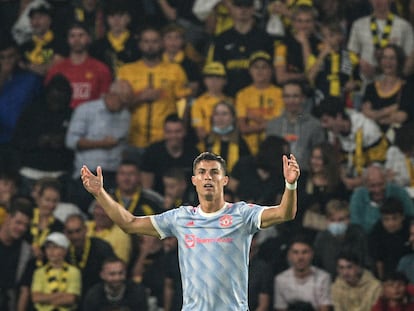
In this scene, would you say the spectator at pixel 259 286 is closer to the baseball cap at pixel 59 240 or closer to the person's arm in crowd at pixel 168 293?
the person's arm in crowd at pixel 168 293

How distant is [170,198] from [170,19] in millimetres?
3335

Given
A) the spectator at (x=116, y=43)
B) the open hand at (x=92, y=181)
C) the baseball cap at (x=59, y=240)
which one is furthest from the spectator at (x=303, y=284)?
the open hand at (x=92, y=181)

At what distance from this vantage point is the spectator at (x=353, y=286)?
1603cm

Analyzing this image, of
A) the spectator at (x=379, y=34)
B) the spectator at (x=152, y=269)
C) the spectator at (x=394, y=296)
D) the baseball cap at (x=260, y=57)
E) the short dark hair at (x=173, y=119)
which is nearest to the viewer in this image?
the spectator at (x=394, y=296)

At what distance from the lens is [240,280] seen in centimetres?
1208

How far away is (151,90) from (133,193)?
1608mm

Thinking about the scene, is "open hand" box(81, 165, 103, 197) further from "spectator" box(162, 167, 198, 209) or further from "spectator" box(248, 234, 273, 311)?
"spectator" box(162, 167, 198, 209)

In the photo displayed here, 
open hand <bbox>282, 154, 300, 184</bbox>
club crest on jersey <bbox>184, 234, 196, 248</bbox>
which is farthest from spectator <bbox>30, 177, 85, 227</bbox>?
open hand <bbox>282, 154, 300, 184</bbox>

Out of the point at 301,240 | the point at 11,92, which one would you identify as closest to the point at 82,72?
the point at 11,92

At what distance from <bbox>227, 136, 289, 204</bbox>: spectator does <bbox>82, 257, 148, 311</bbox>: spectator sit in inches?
68.0

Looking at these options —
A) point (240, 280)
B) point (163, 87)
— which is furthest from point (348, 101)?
point (240, 280)

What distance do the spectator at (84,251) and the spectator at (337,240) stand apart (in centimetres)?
228

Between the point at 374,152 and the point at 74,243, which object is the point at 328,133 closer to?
the point at 374,152

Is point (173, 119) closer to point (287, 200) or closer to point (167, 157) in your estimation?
point (167, 157)
